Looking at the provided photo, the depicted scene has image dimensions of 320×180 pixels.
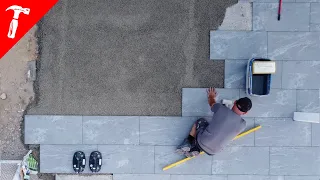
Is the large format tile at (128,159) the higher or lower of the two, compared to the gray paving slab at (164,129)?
lower

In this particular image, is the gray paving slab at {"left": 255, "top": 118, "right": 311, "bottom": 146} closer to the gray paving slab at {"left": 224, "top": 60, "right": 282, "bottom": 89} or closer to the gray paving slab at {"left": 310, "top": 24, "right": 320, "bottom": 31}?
the gray paving slab at {"left": 224, "top": 60, "right": 282, "bottom": 89}

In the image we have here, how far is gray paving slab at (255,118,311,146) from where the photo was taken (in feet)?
16.8

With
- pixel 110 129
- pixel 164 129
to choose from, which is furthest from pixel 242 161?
pixel 110 129

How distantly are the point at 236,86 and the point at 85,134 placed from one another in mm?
2362

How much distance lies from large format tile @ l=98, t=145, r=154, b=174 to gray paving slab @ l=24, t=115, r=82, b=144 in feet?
1.49

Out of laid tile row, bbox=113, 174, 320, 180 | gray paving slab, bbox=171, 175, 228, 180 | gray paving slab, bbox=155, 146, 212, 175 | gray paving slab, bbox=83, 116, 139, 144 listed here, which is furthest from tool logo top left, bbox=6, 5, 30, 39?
gray paving slab, bbox=171, 175, 228, 180

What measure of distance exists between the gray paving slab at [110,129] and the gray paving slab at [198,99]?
77 cm

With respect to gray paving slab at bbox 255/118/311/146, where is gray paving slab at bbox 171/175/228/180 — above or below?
below

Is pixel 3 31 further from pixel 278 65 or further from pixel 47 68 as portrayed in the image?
pixel 278 65

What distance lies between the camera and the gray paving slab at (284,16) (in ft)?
16.6

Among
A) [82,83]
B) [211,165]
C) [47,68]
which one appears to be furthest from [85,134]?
[211,165]

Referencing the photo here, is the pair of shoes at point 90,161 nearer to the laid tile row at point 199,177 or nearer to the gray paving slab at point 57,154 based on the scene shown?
the gray paving slab at point 57,154

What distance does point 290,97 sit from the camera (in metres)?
5.11

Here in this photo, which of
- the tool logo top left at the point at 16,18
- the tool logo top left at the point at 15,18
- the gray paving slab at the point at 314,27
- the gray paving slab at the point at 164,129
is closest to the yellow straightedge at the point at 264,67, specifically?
the gray paving slab at the point at 314,27
